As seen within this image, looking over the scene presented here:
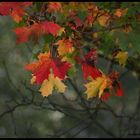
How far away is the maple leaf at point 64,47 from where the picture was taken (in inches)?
123

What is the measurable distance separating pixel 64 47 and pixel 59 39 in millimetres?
84

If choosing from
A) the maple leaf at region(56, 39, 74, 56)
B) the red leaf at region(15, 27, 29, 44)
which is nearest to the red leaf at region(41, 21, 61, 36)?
the red leaf at region(15, 27, 29, 44)

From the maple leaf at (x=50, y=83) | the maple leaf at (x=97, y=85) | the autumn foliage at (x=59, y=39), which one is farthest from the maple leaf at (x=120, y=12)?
the maple leaf at (x=50, y=83)

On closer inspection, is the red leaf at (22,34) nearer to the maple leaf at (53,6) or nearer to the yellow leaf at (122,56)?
the maple leaf at (53,6)

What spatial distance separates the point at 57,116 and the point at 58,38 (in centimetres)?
483

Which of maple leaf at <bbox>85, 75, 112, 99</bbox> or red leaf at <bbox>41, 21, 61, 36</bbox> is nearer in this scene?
red leaf at <bbox>41, 21, 61, 36</bbox>

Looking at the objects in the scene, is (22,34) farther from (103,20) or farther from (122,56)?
(122,56)

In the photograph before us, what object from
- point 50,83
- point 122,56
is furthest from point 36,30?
point 122,56

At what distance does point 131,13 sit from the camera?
294 centimetres

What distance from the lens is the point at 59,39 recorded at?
3.18 meters

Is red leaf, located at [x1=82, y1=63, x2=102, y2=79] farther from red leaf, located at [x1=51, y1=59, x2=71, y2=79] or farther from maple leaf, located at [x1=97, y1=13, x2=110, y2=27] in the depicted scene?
maple leaf, located at [x1=97, y1=13, x2=110, y2=27]

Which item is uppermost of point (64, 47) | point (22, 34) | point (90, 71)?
point (22, 34)

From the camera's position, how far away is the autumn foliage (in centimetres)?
291

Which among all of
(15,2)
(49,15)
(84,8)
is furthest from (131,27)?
(15,2)
